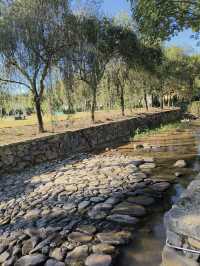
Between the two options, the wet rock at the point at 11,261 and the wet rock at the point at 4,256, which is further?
the wet rock at the point at 4,256

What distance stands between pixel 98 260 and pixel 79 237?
845 millimetres

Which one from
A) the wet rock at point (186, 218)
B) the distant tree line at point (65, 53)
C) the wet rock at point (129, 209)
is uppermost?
the distant tree line at point (65, 53)

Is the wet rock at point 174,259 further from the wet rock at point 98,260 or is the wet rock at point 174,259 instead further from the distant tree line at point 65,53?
the distant tree line at point 65,53

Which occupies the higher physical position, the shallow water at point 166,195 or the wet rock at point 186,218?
the wet rock at point 186,218

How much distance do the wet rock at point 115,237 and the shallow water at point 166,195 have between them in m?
0.13

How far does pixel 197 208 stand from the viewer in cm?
382

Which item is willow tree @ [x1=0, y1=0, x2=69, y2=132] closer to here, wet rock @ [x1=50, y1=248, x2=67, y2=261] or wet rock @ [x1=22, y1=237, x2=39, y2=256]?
wet rock @ [x1=22, y1=237, x2=39, y2=256]

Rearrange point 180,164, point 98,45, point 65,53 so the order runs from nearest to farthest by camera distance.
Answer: point 180,164
point 65,53
point 98,45

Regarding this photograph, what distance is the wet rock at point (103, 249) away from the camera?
496cm

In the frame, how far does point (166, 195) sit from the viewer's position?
7.46 m

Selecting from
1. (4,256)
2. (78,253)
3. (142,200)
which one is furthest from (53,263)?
(142,200)

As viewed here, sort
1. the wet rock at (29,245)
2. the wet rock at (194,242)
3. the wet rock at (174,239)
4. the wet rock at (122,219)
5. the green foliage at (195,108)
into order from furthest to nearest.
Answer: the green foliage at (195,108) < the wet rock at (122,219) < the wet rock at (29,245) < the wet rock at (174,239) < the wet rock at (194,242)

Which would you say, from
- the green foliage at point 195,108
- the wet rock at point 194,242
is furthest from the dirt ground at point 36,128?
the green foliage at point 195,108

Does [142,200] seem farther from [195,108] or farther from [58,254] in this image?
[195,108]
